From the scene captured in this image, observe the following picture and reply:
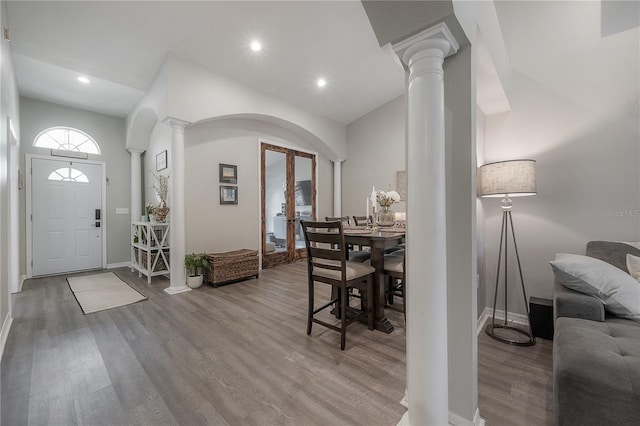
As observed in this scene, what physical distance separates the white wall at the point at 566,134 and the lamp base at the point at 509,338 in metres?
0.36

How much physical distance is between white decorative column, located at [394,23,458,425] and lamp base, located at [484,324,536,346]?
1.37 m

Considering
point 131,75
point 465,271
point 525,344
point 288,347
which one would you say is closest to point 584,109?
point 525,344

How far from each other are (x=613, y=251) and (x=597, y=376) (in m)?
1.52

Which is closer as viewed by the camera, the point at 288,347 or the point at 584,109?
the point at 288,347

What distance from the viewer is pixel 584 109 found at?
2387mm

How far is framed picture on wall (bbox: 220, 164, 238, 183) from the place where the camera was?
4383 millimetres

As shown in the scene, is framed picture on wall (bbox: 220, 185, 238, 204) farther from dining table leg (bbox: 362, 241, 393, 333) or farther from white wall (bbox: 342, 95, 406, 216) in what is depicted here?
dining table leg (bbox: 362, 241, 393, 333)

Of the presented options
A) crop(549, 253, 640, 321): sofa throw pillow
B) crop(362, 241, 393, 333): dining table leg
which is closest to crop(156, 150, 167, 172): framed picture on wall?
crop(362, 241, 393, 333): dining table leg

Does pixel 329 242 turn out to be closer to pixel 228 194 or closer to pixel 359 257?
pixel 359 257

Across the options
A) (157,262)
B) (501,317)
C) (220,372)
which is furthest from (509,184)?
(157,262)

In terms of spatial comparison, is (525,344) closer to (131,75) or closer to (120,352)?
(120,352)

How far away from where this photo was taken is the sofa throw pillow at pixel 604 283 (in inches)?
63.0

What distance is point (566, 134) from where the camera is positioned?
2.46m

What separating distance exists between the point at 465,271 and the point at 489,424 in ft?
2.73
